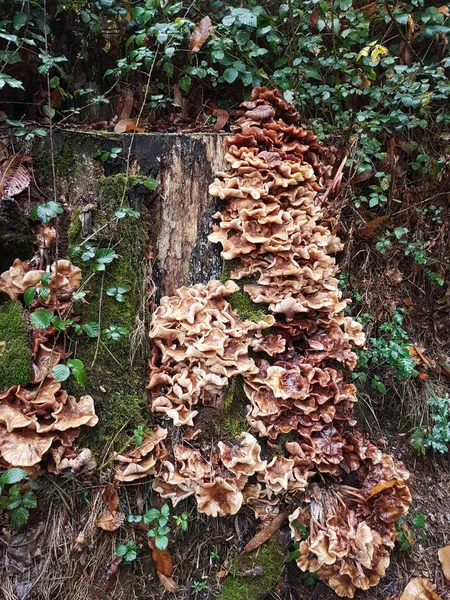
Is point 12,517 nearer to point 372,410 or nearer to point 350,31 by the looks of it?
point 372,410

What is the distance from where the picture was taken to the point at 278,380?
326cm

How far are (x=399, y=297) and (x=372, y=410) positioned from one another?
1.52 m

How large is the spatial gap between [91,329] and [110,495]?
1282mm

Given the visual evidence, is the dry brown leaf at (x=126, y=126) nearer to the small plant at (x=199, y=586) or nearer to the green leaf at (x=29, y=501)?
the green leaf at (x=29, y=501)

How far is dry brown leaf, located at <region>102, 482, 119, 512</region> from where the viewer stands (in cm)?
306

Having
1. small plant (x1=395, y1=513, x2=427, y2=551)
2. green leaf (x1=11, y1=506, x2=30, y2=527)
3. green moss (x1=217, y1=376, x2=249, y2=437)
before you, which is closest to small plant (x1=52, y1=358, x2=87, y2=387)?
green leaf (x1=11, y1=506, x2=30, y2=527)

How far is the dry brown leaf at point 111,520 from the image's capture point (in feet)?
9.86

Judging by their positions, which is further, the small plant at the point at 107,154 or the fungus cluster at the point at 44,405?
the small plant at the point at 107,154

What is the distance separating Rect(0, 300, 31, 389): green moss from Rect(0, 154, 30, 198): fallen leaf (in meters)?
0.91

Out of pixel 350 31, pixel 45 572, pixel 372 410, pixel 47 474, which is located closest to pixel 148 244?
pixel 47 474

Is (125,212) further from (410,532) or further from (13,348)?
Answer: (410,532)

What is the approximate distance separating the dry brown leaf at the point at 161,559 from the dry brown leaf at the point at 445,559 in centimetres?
263

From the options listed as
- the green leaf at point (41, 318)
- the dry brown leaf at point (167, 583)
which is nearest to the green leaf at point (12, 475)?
the green leaf at point (41, 318)

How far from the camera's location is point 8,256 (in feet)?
11.1
